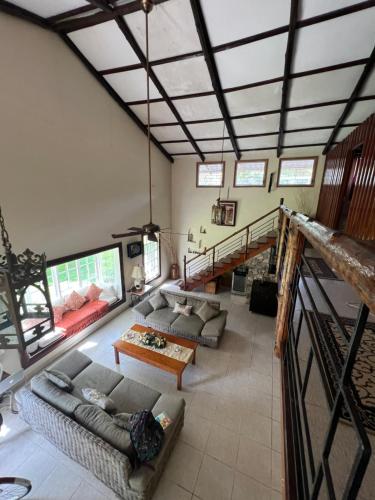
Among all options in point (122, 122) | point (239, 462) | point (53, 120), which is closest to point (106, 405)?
point (239, 462)

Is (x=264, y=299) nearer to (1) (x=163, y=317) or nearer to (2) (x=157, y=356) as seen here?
(1) (x=163, y=317)

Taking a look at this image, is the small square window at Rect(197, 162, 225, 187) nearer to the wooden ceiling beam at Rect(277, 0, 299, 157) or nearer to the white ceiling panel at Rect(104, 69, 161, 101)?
the wooden ceiling beam at Rect(277, 0, 299, 157)

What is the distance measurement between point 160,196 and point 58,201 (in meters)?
3.78

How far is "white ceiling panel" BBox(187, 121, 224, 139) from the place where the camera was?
17.7ft

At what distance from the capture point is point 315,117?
4723 millimetres

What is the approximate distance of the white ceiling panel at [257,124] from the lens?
4.94m

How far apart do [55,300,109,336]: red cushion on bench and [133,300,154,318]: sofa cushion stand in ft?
2.79

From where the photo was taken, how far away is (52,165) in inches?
154

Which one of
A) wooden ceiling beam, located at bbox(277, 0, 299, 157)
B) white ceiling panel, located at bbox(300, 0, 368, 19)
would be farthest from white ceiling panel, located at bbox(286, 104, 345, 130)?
white ceiling panel, located at bbox(300, 0, 368, 19)

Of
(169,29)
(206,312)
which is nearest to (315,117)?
(169,29)

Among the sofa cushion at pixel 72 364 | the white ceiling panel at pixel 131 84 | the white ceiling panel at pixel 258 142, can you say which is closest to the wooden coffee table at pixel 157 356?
the sofa cushion at pixel 72 364

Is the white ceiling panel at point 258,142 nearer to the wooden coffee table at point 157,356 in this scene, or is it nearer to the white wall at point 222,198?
the white wall at point 222,198

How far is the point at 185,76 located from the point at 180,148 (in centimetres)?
278

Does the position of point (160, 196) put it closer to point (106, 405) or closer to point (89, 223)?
point (89, 223)
